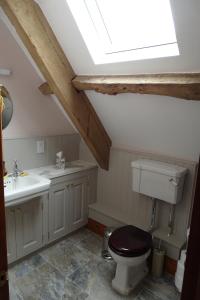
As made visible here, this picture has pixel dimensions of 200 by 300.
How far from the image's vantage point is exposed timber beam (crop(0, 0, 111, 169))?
5.67 feet

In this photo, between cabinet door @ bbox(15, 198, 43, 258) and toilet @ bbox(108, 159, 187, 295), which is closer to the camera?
toilet @ bbox(108, 159, 187, 295)

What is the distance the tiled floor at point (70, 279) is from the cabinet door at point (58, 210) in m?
0.17

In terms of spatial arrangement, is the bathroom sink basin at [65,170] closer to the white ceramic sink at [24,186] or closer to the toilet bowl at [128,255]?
the white ceramic sink at [24,186]

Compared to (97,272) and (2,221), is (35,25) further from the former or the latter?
(97,272)

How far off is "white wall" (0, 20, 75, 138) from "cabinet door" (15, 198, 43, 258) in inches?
28.8

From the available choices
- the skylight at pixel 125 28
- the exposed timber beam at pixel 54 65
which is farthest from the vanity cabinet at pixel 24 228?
the skylight at pixel 125 28

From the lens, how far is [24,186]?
222cm

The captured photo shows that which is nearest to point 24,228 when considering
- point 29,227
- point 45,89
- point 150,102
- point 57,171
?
point 29,227

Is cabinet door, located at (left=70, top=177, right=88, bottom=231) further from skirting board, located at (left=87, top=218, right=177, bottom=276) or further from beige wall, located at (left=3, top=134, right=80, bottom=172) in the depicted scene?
beige wall, located at (left=3, top=134, right=80, bottom=172)

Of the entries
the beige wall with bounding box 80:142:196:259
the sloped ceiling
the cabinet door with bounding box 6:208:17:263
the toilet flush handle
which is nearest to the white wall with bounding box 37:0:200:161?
the sloped ceiling

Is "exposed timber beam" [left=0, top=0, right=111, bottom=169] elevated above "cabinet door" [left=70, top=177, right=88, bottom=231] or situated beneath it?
elevated above

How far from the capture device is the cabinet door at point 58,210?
8.14 ft

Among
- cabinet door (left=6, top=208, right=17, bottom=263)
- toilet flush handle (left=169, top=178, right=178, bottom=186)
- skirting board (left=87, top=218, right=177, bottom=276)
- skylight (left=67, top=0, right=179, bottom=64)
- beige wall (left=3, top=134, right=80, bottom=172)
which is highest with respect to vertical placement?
skylight (left=67, top=0, right=179, bottom=64)

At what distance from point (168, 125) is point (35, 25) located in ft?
4.51
